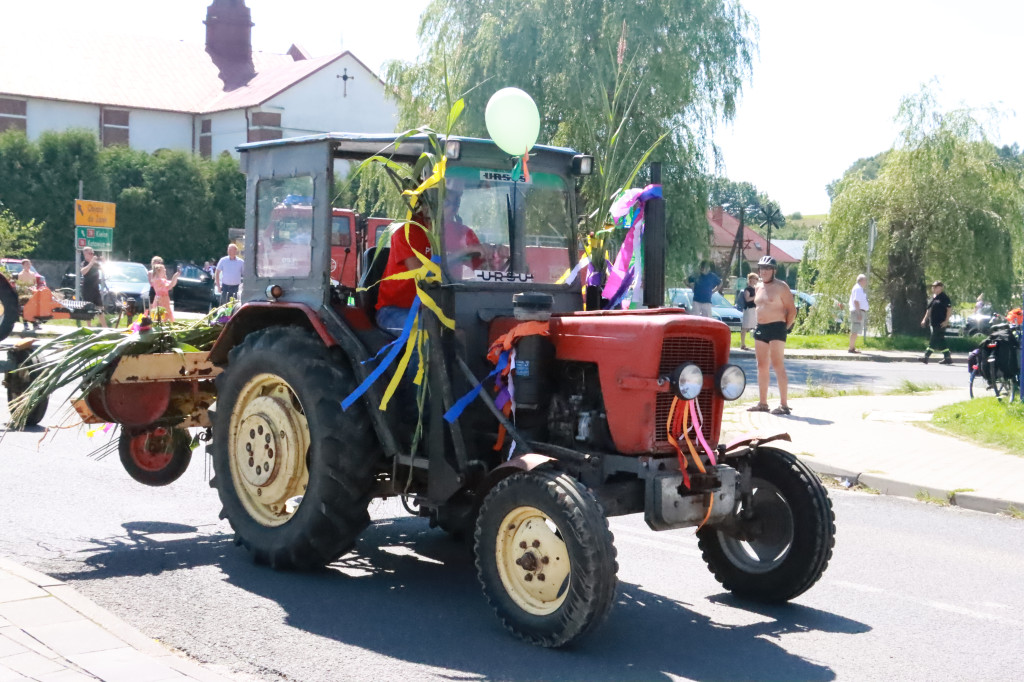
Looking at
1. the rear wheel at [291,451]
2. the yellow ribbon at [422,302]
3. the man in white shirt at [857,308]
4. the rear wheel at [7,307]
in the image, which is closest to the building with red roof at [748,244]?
the man in white shirt at [857,308]

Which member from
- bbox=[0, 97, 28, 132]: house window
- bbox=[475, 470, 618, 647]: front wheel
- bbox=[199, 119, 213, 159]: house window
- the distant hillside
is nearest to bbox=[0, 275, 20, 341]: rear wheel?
bbox=[475, 470, 618, 647]: front wheel

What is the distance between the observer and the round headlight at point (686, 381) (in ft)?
17.4

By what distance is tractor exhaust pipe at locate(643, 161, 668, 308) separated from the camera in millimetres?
6188

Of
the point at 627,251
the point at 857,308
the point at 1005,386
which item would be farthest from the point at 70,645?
the point at 857,308

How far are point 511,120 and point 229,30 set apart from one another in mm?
62797

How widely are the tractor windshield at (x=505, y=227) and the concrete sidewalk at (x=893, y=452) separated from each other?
4.62m

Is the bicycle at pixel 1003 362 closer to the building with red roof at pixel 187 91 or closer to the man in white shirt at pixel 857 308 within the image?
the man in white shirt at pixel 857 308

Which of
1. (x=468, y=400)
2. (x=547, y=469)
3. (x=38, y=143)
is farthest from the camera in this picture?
(x=38, y=143)

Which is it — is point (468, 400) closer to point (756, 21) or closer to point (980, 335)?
point (756, 21)

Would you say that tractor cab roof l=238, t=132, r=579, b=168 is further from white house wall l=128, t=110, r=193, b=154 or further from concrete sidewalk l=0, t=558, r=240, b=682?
white house wall l=128, t=110, r=193, b=154

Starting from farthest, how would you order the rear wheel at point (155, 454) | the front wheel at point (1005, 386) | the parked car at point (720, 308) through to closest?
the parked car at point (720, 308), the front wheel at point (1005, 386), the rear wheel at point (155, 454)

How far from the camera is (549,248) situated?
21.8 feet

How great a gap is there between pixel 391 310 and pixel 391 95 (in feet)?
74.1

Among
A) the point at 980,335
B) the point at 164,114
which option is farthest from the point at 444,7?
the point at 164,114
